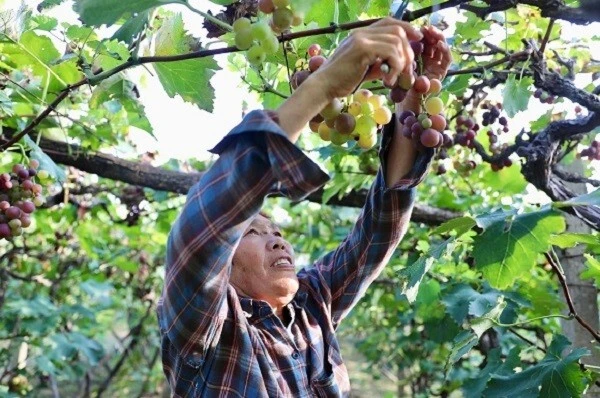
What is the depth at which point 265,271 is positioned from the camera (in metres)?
1.84

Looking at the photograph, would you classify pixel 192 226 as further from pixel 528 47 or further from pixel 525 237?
pixel 528 47

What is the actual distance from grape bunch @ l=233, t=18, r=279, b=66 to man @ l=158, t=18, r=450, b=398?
4.0 inches

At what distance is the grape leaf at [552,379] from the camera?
1.79 m

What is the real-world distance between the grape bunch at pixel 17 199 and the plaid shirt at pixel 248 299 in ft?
2.55

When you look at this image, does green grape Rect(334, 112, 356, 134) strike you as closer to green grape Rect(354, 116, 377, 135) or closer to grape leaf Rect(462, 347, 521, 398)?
green grape Rect(354, 116, 377, 135)

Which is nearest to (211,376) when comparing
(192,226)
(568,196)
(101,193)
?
(192,226)

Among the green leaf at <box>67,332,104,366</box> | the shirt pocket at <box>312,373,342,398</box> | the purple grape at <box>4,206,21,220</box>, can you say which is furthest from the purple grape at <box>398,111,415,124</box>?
the green leaf at <box>67,332,104,366</box>

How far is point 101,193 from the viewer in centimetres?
428

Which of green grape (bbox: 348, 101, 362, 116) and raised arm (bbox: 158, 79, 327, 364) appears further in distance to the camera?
green grape (bbox: 348, 101, 362, 116)

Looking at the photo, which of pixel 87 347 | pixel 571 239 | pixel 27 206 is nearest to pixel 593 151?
pixel 571 239

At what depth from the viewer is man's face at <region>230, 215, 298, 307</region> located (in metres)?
1.81

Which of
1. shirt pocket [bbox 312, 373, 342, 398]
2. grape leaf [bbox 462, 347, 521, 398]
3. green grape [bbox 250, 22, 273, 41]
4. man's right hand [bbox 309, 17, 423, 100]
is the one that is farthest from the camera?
grape leaf [bbox 462, 347, 521, 398]

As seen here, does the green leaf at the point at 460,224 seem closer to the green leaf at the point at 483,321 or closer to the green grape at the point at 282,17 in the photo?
the green leaf at the point at 483,321

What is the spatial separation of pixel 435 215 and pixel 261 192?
2.13 meters
